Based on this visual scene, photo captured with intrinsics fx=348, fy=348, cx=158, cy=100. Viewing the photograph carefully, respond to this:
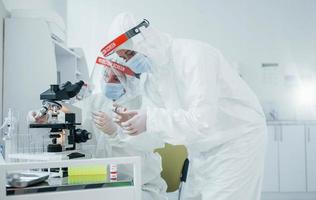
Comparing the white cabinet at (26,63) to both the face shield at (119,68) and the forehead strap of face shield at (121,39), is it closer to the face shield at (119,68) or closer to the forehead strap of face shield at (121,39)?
the face shield at (119,68)

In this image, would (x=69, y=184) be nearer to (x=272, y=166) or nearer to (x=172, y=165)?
(x=172, y=165)

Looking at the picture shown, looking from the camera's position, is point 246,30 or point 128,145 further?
Answer: point 246,30

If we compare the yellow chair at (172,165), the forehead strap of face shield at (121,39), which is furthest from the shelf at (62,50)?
the yellow chair at (172,165)

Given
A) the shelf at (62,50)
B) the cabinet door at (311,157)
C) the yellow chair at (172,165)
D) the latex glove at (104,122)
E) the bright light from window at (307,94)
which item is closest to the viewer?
the latex glove at (104,122)

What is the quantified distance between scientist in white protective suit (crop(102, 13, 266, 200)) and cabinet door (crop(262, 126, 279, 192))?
2506 mm

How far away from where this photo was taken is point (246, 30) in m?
4.69

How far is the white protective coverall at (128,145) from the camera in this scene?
1832 mm

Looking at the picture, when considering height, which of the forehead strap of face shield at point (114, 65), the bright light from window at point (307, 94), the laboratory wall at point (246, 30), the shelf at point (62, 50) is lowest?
the bright light from window at point (307, 94)

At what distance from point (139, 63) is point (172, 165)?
928 mm

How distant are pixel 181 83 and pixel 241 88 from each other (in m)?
0.30

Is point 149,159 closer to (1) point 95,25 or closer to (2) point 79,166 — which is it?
(2) point 79,166

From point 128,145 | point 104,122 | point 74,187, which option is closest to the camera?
point 74,187

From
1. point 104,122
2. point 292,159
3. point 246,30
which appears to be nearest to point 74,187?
point 104,122

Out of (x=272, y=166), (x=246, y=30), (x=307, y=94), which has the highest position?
(x=246, y=30)
